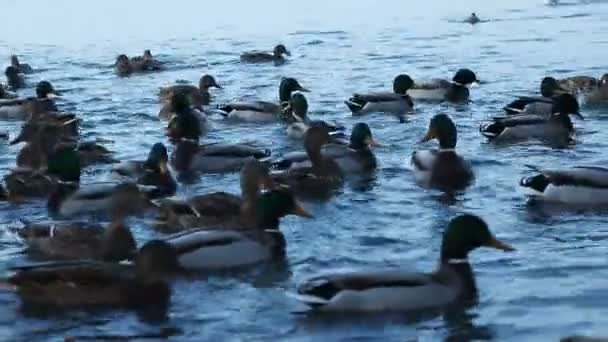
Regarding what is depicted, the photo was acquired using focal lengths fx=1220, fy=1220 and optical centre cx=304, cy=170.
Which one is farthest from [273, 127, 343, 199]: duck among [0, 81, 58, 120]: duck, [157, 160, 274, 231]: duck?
[0, 81, 58, 120]: duck

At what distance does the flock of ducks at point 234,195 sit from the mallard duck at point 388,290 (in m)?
0.01

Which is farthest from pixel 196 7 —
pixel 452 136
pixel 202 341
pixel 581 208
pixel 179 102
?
pixel 202 341

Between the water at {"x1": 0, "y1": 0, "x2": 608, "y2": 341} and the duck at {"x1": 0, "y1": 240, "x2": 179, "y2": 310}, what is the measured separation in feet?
0.48

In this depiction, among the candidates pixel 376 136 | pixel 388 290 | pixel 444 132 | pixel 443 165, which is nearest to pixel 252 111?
pixel 376 136

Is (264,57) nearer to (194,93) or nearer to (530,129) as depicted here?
(194,93)

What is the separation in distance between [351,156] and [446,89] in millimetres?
6728

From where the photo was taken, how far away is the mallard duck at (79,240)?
10.5 m

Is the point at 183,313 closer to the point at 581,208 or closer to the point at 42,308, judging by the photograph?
the point at 42,308

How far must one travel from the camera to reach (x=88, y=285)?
30.8 ft

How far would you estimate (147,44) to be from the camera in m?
34.1

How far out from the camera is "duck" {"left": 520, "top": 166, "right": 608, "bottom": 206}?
12.3m

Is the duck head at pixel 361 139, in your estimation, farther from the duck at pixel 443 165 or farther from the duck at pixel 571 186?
the duck at pixel 571 186

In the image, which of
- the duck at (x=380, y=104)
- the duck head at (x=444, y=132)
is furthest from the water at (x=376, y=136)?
the duck head at (x=444, y=132)

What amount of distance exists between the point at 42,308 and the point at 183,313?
1.11 m
